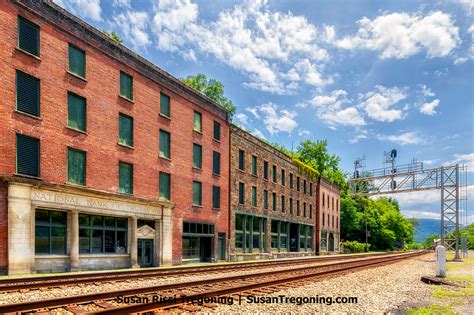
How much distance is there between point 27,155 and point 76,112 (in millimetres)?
3946

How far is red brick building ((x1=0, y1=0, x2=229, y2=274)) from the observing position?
59.4 ft

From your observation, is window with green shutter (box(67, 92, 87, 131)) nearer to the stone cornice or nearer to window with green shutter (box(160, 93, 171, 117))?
the stone cornice

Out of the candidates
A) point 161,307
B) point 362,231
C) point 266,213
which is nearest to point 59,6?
point 161,307

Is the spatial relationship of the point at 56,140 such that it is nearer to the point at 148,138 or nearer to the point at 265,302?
the point at 148,138

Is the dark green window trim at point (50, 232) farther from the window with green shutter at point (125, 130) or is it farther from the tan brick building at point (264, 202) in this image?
the tan brick building at point (264, 202)

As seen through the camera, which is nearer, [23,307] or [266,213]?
[23,307]

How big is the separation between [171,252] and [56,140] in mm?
11117

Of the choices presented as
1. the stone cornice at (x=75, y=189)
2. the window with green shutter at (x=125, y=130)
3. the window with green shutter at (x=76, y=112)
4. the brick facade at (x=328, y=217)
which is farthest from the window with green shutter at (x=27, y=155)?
the brick facade at (x=328, y=217)

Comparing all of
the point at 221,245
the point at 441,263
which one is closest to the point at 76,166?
the point at 221,245

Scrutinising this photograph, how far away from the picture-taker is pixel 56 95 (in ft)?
66.8

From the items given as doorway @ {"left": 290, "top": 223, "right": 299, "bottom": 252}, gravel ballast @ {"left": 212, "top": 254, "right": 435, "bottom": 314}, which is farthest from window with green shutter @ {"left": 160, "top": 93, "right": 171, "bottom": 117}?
doorway @ {"left": 290, "top": 223, "right": 299, "bottom": 252}

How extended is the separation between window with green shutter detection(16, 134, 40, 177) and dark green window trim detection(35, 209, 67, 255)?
1987mm

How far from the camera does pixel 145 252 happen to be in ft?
83.6

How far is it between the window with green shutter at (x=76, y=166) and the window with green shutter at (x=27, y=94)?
2.81 meters
